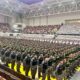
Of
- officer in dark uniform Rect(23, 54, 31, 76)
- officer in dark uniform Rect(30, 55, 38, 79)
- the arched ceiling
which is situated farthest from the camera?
the arched ceiling

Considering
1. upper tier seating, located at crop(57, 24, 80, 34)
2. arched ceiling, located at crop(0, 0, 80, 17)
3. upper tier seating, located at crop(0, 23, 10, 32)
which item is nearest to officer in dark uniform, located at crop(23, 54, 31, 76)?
upper tier seating, located at crop(57, 24, 80, 34)

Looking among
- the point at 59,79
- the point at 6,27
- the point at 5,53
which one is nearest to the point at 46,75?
the point at 59,79

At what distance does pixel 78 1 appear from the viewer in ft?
94.7

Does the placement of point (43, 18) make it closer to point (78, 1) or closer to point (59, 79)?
point (78, 1)

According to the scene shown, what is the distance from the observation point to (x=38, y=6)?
3494 centimetres

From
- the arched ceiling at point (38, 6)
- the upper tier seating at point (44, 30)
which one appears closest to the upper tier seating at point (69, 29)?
the upper tier seating at point (44, 30)

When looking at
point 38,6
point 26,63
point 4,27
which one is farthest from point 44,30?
point 26,63

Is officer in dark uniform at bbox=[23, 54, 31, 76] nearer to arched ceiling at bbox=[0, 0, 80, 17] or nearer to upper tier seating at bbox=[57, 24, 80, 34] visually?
upper tier seating at bbox=[57, 24, 80, 34]

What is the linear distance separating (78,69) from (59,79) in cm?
305

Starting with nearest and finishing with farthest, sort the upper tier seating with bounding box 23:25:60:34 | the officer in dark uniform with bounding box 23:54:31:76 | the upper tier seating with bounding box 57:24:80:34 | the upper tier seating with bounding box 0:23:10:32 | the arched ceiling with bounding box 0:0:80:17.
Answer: the officer in dark uniform with bounding box 23:54:31:76 < the upper tier seating with bounding box 57:24:80:34 < the arched ceiling with bounding box 0:0:80:17 < the upper tier seating with bounding box 23:25:60:34 < the upper tier seating with bounding box 0:23:10:32

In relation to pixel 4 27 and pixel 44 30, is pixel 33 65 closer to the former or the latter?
pixel 44 30

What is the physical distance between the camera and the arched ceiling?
30.9 m

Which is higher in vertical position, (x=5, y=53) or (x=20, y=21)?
(x=20, y=21)

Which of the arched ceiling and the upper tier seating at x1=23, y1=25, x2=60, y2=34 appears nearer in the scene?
the arched ceiling
